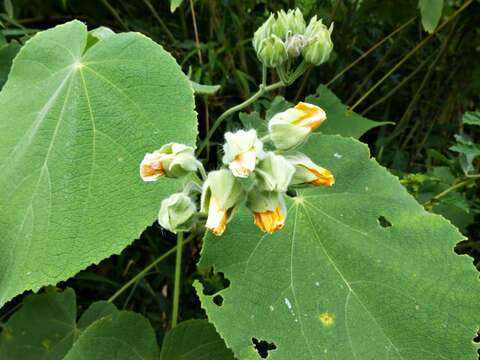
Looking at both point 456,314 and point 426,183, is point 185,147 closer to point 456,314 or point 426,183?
point 456,314

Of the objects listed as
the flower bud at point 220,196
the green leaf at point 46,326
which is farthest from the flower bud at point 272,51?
the green leaf at point 46,326

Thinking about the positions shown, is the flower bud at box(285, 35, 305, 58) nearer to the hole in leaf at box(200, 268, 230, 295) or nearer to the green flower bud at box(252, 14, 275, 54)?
the green flower bud at box(252, 14, 275, 54)

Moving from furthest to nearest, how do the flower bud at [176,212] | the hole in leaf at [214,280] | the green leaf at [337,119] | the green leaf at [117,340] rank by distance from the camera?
the green leaf at [337,119] → the hole in leaf at [214,280] → the green leaf at [117,340] → the flower bud at [176,212]

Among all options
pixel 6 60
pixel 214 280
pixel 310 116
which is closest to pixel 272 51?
pixel 310 116

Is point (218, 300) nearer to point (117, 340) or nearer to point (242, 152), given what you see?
point (117, 340)

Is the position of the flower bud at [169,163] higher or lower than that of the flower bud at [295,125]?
lower

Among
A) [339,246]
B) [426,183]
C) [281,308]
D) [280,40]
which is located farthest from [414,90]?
[281,308]

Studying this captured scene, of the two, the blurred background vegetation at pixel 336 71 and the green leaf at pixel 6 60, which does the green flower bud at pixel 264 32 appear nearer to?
the blurred background vegetation at pixel 336 71
